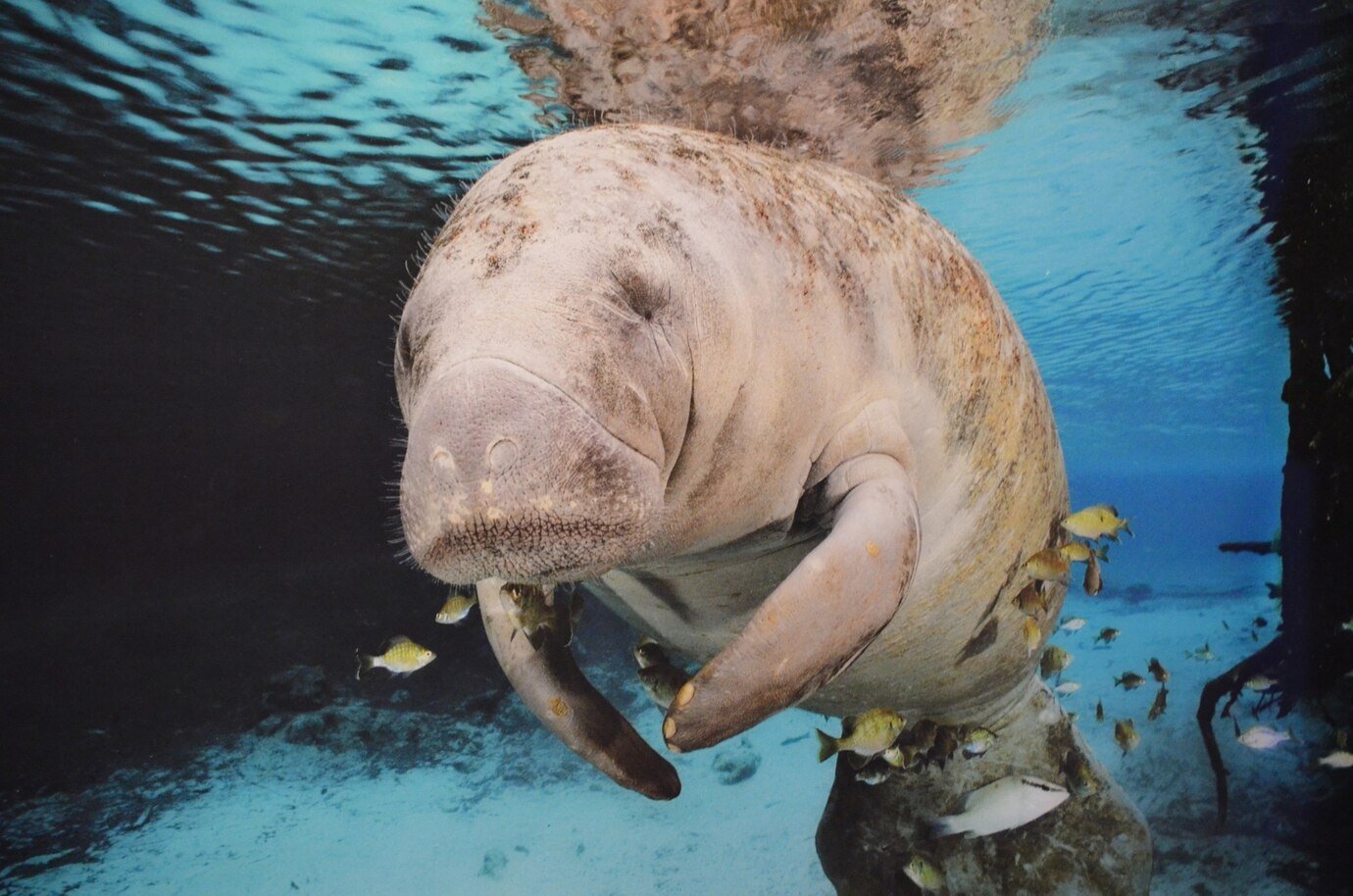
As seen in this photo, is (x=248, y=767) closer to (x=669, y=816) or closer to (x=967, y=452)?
(x=669, y=816)

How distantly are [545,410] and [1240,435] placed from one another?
63.3 meters

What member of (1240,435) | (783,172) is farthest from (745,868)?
(1240,435)

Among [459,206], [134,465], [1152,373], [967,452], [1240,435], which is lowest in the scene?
[1240,435]

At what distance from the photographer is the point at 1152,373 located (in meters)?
27.9

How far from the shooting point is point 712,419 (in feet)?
5.62

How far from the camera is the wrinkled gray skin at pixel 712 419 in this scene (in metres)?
1.29

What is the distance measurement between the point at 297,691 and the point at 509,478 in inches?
492

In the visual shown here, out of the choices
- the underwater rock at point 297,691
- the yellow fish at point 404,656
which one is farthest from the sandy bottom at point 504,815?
the yellow fish at point 404,656

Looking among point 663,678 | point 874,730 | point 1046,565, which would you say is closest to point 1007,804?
point 874,730

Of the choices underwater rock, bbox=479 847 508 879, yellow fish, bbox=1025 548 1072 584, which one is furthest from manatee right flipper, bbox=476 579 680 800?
underwater rock, bbox=479 847 508 879

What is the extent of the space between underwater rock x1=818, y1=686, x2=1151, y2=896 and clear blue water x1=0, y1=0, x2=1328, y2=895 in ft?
11.4

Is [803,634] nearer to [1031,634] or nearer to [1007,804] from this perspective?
[1031,634]

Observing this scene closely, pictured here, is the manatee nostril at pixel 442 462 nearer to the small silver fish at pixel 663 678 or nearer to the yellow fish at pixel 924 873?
the small silver fish at pixel 663 678

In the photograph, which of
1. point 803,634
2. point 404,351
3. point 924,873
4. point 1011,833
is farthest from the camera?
point 1011,833
